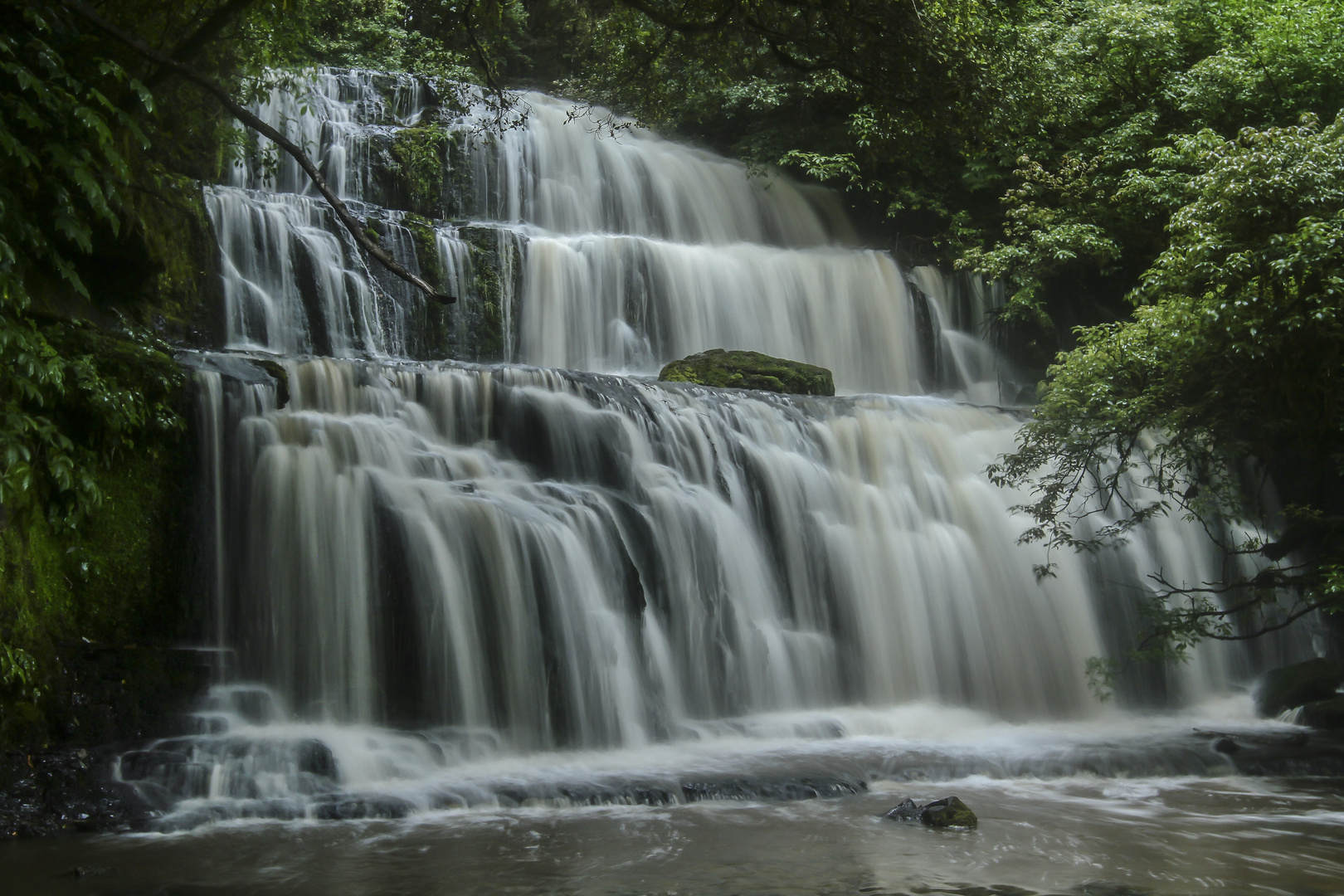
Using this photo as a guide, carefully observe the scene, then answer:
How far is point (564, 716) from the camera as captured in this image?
7.86m

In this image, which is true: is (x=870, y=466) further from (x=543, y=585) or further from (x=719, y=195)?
(x=719, y=195)

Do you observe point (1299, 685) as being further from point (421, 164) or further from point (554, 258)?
point (421, 164)

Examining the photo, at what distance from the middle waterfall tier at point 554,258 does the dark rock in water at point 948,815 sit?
29.1ft

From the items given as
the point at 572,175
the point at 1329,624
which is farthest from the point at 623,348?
the point at 1329,624

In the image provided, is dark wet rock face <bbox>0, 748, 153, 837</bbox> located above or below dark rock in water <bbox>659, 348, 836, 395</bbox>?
below

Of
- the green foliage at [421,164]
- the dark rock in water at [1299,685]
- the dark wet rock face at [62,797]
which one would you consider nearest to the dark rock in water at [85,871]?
the dark wet rock face at [62,797]

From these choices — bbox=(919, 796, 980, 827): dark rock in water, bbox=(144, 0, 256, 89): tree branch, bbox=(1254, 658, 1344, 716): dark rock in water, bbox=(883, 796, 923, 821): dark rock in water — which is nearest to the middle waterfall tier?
bbox=(144, 0, 256, 89): tree branch

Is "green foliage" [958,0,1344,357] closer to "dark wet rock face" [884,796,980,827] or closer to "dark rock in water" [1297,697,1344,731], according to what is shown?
"dark rock in water" [1297,697,1344,731]

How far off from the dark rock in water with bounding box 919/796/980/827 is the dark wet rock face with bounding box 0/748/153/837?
4.33 meters

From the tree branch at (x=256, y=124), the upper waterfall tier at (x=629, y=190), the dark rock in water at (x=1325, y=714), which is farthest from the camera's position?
the upper waterfall tier at (x=629, y=190)

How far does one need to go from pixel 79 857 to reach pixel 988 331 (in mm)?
16475

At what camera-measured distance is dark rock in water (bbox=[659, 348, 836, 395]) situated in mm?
13195

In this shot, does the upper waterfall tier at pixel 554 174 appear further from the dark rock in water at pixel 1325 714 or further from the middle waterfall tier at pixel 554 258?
the dark rock in water at pixel 1325 714

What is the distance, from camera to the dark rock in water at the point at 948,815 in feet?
19.1
